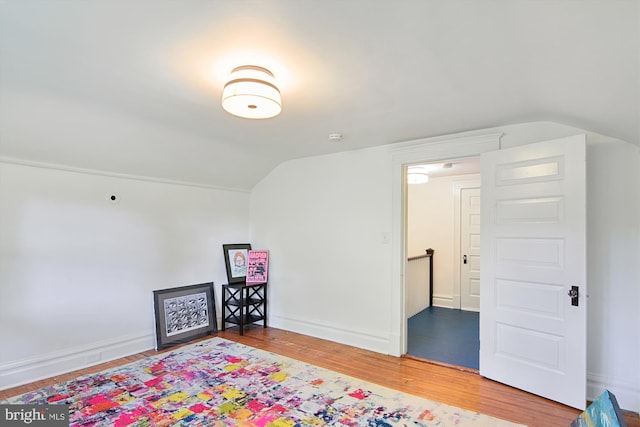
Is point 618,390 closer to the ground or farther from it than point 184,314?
closer to the ground

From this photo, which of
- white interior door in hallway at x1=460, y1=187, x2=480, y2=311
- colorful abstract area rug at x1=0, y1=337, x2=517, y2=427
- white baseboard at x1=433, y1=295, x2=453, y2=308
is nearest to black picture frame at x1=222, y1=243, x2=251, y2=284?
colorful abstract area rug at x1=0, y1=337, x2=517, y2=427

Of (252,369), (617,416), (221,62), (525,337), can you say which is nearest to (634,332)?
(525,337)

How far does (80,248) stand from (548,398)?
4.42 meters

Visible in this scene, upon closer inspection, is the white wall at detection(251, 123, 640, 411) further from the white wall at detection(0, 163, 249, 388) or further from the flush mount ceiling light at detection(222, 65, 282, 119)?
the flush mount ceiling light at detection(222, 65, 282, 119)

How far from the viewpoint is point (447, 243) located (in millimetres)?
6031

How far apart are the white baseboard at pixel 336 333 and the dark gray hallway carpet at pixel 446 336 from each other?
350mm

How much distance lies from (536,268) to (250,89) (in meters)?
2.65

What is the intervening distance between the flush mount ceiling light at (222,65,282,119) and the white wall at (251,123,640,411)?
2.02 meters

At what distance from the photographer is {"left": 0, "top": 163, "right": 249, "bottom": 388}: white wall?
288cm

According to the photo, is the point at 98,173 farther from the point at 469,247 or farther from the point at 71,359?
the point at 469,247

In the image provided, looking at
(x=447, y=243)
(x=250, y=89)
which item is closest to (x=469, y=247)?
(x=447, y=243)

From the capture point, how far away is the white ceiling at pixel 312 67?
1.47 m

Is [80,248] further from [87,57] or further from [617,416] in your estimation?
[617,416]

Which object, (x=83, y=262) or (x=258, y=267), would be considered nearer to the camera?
(x=83, y=262)
